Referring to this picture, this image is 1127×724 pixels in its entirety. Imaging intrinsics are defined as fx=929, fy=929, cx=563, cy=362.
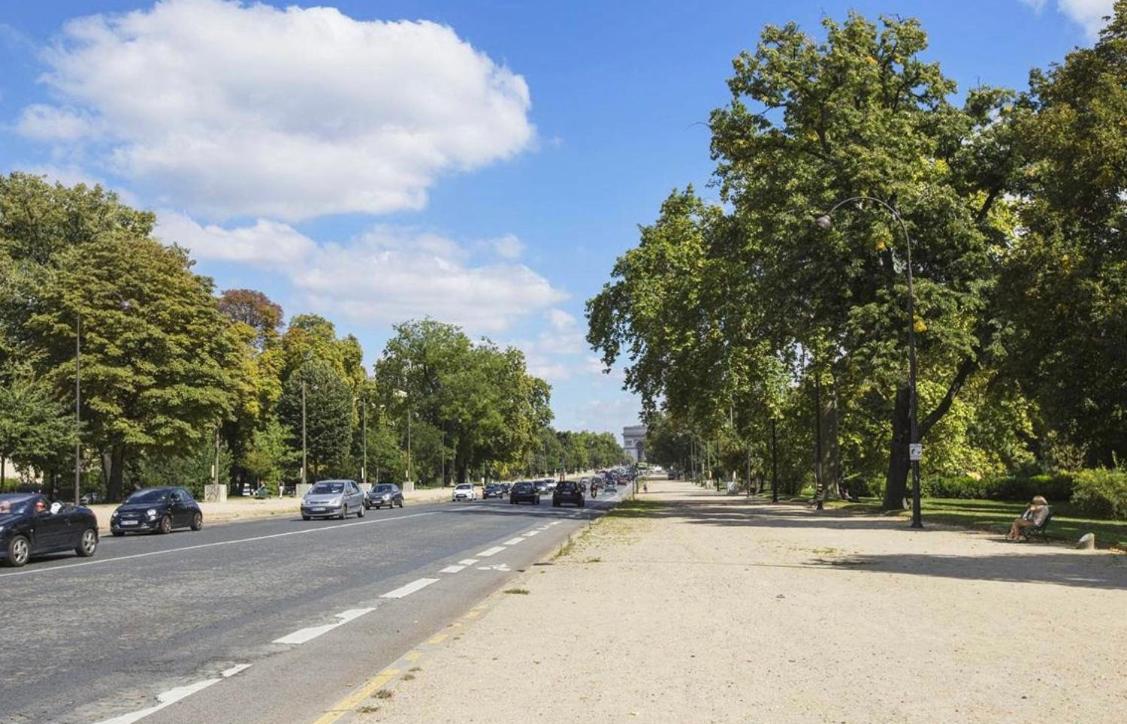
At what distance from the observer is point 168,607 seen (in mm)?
11773

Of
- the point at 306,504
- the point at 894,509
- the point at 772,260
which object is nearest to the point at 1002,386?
the point at 894,509

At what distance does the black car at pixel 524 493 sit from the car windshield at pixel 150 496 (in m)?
27.6

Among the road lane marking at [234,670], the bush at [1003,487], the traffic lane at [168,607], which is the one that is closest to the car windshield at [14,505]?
the traffic lane at [168,607]

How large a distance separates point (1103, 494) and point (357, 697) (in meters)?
38.9

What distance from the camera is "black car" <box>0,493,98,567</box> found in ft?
57.5

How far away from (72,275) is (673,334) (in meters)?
34.4

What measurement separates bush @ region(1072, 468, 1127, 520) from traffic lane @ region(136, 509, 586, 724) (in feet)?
107

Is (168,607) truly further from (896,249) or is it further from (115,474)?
(115,474)

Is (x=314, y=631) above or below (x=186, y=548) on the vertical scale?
above

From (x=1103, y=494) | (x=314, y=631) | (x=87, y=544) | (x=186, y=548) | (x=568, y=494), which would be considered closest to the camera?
(x=314, y=631)

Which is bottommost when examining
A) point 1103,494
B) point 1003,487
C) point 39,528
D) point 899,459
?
point 1003,487

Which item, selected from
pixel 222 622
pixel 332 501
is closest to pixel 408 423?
pixel 332 501

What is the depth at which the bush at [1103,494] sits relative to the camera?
37094mm

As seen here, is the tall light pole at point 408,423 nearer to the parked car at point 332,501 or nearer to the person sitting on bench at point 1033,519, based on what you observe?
the parked car at point 332,501
